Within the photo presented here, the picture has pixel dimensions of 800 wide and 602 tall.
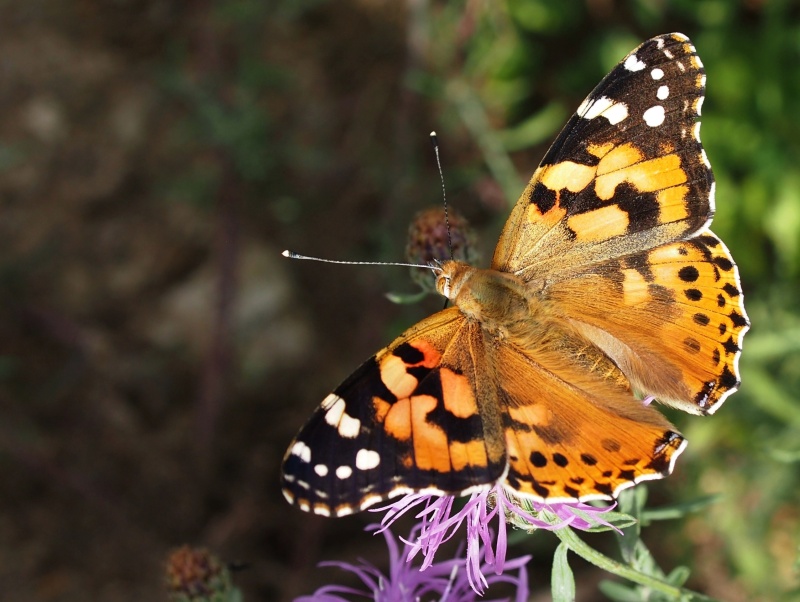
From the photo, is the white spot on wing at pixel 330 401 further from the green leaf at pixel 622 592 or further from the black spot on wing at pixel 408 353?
the green leaf at pixel 622 592

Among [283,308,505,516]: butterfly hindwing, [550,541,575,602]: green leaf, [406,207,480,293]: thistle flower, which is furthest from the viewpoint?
[406,207,480,293]: thistle flower

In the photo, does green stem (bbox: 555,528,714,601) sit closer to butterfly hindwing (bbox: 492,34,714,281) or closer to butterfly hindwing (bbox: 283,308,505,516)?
butterfly hindwing (bbox: 283,308,505,516)

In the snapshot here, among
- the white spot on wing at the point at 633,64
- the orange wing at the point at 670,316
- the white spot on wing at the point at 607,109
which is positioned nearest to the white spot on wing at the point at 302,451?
the orange wing at the point at 670,316

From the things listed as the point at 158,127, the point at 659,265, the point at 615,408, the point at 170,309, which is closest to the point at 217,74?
the point at 158,127

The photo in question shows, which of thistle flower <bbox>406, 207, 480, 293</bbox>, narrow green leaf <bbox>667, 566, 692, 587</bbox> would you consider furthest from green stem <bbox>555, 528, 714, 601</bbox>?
thistle flower <bbox>406, 207, 480, 293</bbox>

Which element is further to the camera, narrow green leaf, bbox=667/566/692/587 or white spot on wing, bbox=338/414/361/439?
narrow green leaf, bbox=667/566/692/587

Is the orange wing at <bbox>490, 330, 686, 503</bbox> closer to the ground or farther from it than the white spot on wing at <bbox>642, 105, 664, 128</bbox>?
closer to the ground

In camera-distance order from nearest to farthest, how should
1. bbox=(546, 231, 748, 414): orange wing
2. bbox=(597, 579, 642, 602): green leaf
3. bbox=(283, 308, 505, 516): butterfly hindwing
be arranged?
bbox=(283, 308, 505, 516): butterfly hindwing → bbox=(546, 231, 748, 414): orange wing → bbox=(597, 579, 642, 602): green leaf
